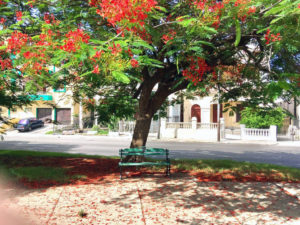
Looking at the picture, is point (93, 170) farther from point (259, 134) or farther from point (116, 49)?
point (259, 134)

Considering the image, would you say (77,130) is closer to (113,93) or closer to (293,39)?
(113,93)

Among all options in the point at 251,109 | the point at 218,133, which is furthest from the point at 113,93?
the point at 218,133

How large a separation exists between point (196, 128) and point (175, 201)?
60.9ft

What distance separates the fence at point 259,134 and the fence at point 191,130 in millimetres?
1853

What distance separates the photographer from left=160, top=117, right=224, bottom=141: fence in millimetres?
23312

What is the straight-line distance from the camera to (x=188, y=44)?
5359mm

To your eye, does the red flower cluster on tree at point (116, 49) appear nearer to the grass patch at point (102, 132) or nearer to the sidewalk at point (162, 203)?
the sidewalk at point (162, 203)

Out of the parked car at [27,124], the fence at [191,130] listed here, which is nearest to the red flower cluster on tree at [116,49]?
the fence at [191,130]

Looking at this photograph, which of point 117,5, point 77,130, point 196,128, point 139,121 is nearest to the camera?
point 117,5

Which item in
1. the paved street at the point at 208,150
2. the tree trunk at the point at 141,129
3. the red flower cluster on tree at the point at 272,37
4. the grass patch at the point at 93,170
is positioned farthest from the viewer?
the paved street at the point at 208,150

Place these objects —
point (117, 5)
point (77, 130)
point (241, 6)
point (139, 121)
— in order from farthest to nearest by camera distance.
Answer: point (77, 130) < point (139, 121) < point (241, 6) < point (117, 5)

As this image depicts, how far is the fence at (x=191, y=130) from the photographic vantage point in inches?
918

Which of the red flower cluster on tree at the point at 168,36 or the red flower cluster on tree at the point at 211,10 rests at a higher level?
the red flower cluster on tree at the point at 211,10

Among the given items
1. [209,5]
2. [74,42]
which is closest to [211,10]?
[209,5]
